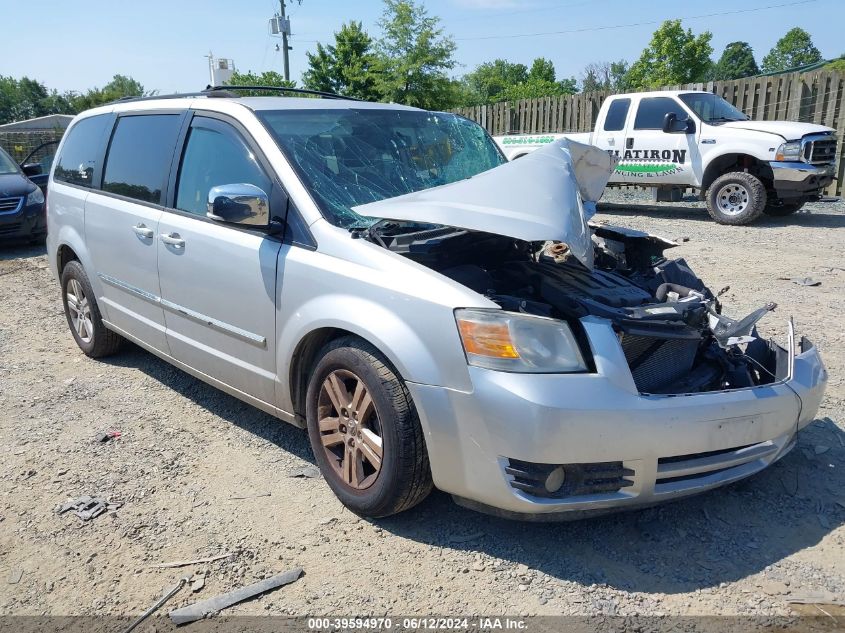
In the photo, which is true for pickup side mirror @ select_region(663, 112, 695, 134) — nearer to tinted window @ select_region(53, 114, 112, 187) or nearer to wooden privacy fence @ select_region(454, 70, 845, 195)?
wooden privacy fence @ select_region(454, 70, 845, 195)

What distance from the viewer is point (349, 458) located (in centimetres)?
310

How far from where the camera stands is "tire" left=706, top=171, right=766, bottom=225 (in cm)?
1041

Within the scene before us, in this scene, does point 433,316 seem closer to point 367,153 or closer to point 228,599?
point 228,599

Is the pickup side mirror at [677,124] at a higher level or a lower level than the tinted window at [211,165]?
higher

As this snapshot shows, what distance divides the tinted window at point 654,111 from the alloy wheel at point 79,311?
32.1 feet

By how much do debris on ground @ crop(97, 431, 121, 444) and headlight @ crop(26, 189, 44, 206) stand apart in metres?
8.27

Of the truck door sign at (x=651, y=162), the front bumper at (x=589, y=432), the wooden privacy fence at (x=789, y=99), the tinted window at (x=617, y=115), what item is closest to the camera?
the front bumper at (x=589, y=432)

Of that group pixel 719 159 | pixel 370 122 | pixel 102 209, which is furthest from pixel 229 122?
pixel 719 159

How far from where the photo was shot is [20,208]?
34.8ft

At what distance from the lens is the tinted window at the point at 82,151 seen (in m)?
5.01

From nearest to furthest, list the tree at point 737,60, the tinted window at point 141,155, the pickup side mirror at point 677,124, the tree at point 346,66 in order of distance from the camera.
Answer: the tinted window at point 141,155, the pickup side mirror at point 677,124, the tree at point 346,66, the tree at point 737,60

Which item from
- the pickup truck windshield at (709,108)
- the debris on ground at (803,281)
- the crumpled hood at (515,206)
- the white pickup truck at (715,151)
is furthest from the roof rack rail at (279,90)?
the pickup truck windshield at (709,108)

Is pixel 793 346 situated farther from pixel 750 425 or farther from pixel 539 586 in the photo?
pixel 539 586

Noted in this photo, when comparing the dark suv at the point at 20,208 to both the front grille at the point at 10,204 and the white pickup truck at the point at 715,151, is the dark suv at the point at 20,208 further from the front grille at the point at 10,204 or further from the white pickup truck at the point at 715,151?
the white pickup truck at the point at 715,151
